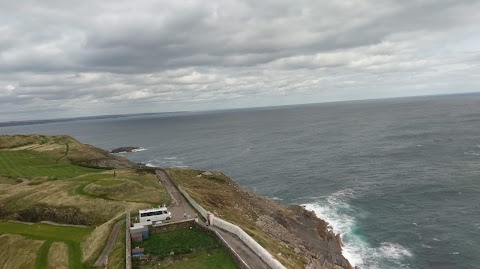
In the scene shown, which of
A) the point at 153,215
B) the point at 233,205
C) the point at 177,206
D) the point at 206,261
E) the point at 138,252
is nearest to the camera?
the point at 206,261

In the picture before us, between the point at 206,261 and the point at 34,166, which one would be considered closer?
the point at 206,261

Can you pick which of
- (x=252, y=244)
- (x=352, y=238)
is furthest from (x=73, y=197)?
(x=352, y=238)

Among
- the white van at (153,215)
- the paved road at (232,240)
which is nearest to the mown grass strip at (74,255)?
the white van at (153,215)

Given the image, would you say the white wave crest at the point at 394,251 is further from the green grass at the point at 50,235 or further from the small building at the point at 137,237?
the green grass at the point at 50,235

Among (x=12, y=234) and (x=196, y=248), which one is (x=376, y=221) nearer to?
(x=196, y=248)

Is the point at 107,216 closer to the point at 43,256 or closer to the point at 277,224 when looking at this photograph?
the point at 43,256

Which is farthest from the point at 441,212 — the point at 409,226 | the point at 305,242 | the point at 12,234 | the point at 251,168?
the point at 12,234

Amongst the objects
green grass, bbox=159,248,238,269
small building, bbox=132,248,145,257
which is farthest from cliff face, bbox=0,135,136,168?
green grass, bbox=159,248,238,269
